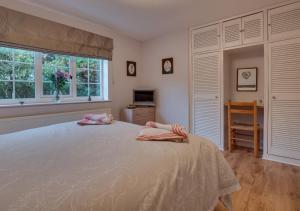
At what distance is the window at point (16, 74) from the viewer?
8.05ft

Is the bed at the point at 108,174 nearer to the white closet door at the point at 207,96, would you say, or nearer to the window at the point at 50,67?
the window at the point at 50,67

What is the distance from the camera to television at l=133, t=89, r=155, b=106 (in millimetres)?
4059

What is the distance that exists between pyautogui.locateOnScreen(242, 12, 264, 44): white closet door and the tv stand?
217cm

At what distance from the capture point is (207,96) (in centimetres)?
342

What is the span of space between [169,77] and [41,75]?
2.36 metres

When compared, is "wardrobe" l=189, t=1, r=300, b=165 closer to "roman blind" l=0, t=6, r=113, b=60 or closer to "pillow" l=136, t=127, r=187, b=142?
"roman blind" l=0, t=6, r=113, b=60

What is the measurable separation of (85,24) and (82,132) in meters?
2.26

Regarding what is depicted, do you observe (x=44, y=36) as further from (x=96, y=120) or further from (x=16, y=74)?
(x=96, y=120)

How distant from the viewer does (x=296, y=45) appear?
99.0 inches

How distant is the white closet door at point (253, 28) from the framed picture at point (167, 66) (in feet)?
4.66

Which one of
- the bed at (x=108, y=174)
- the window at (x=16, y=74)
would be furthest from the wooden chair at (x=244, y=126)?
the window at (x=16, y=74)

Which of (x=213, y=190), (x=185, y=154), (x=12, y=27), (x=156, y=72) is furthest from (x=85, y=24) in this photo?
(x=213, y=190)

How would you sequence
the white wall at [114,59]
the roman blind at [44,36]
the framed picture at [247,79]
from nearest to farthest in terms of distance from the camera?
the roman blind at [44,36] < the white wall at [114,59] < the framed picture at [247,79]

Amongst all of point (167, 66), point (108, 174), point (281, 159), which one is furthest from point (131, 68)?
point (108, 174)
